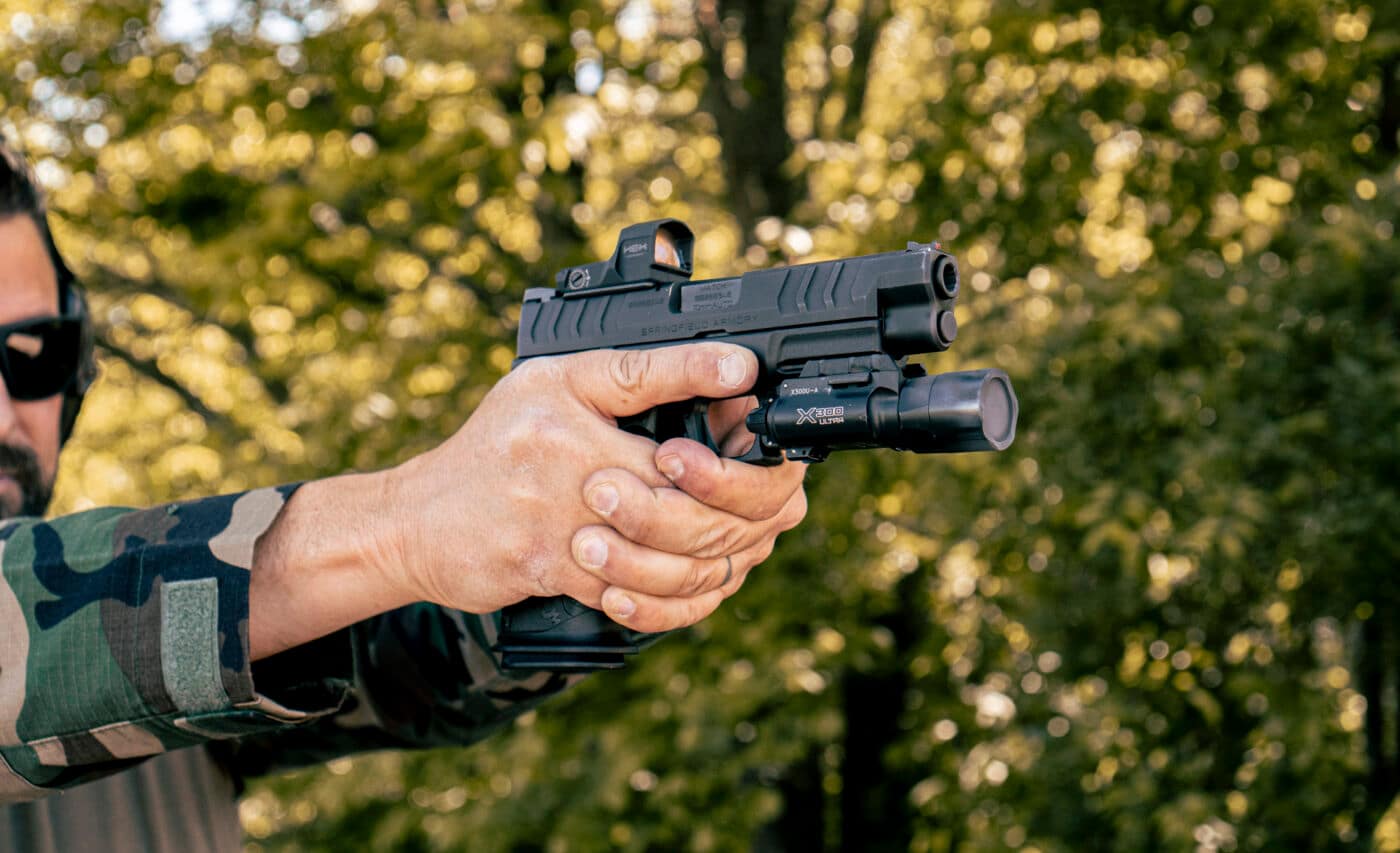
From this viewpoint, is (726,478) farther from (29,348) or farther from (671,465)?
(29,348)

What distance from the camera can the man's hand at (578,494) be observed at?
171cm

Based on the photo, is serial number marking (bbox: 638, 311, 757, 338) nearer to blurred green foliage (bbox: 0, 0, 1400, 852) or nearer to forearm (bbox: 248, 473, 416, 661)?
forearm (bbox: 248, 473, 416, 661)

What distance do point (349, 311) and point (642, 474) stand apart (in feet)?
19.3

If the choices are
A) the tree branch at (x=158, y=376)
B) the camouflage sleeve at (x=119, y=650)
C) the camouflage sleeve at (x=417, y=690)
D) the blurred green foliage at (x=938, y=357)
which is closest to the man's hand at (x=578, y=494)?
the camouflage sleeve at (x=119, y=650)

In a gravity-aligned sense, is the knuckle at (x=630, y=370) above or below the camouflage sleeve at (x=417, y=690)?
above

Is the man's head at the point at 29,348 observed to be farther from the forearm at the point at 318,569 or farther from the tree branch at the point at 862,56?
the tree branch at the point at 862,56

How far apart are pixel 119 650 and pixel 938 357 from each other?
373cm

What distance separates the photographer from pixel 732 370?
1779mm

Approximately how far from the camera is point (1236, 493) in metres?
4.11

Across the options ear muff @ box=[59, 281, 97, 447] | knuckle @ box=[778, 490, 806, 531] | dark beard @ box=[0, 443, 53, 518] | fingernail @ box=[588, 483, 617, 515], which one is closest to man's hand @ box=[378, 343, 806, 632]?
fingernail @ box=[588, 483, 617, 515]

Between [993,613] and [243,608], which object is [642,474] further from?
[993,613]

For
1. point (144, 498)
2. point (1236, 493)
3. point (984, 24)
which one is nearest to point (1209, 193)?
point (984, 24)

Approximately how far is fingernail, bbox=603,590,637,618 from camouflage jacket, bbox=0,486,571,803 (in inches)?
16.1

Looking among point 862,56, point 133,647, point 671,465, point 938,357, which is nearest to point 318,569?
point 133,647
